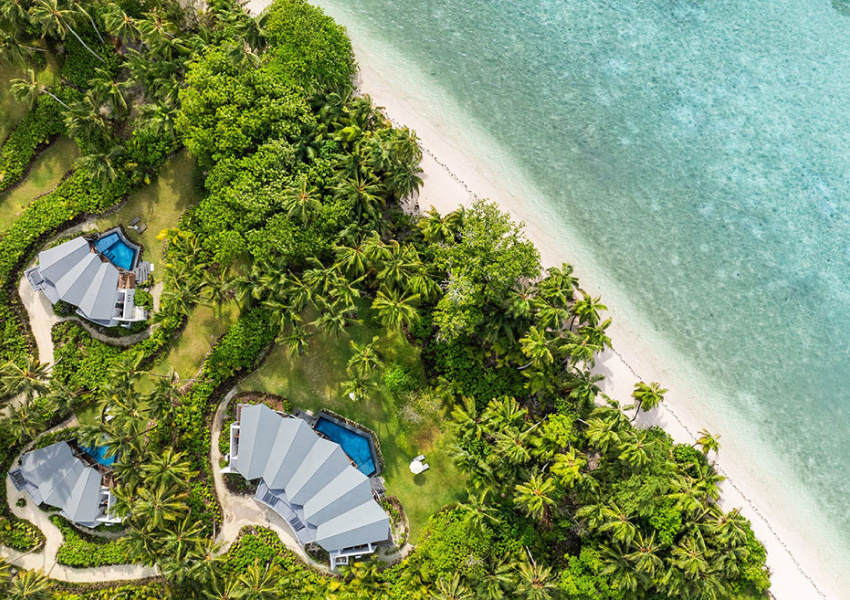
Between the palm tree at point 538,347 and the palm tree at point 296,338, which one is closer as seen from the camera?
the palm tree at point 538,347

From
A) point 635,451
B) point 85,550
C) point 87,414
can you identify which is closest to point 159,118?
point 87,414

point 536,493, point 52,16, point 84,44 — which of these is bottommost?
point 536,493

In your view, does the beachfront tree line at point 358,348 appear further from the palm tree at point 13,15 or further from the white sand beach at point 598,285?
the white sand beach at point 598,285

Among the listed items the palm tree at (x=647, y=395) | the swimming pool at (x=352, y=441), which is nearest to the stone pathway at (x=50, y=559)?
the swimming pool at (x=352, y=441)

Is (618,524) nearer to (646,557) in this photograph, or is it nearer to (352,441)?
(646,557)

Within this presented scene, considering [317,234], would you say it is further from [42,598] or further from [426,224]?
[42,598]

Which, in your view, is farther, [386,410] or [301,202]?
[386,410]

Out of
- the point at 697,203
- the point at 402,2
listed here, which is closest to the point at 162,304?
the point at 402,2
